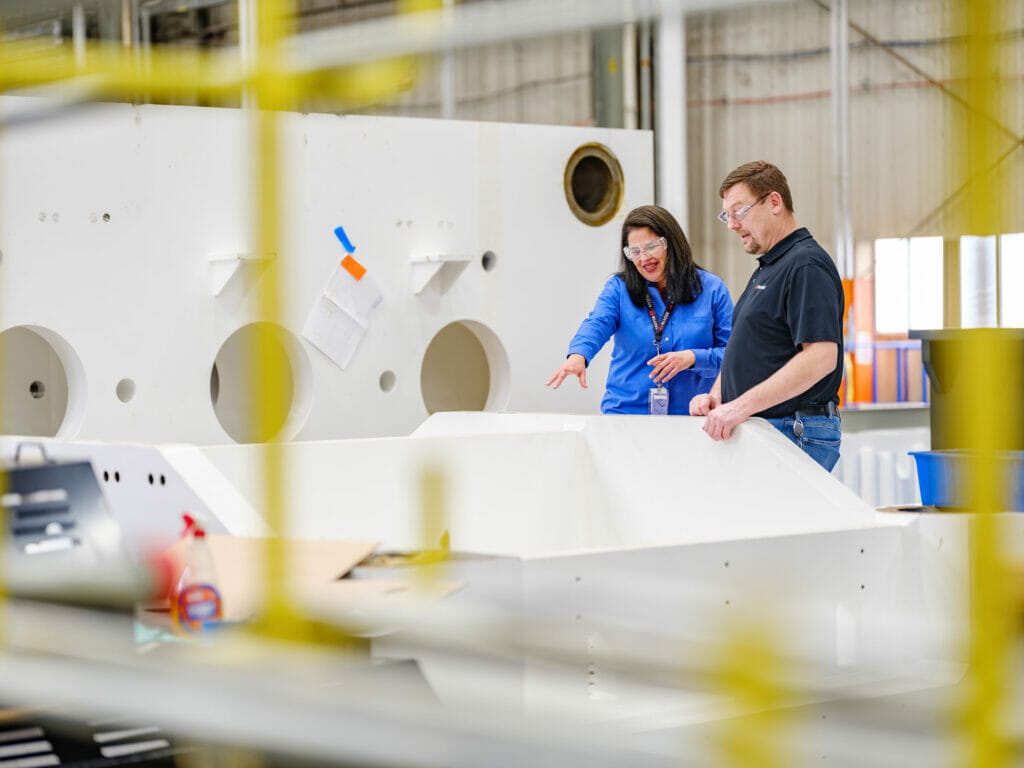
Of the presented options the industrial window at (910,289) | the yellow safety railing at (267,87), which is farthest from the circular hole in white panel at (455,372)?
the yellow safety railing at (267,87)

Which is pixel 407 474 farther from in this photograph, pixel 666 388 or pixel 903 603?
pixel 903 603

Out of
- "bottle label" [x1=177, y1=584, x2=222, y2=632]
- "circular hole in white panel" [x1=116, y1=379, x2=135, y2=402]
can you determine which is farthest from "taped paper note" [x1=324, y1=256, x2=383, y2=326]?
"bottle label" [x1=177, y1=584, x2=222, y2=632]

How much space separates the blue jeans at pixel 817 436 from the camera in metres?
4.02

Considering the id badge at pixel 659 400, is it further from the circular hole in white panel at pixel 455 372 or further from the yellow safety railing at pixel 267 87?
the yellow safety railing at pixel 267 87

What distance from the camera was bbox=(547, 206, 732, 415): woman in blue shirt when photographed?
485 centimetres

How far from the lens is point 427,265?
575cm

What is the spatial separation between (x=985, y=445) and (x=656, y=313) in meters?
3.82

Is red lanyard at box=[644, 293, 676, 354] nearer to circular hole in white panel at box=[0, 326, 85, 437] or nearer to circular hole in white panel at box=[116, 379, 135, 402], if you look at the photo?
circular hole in white panel at box=[116, 379, 135, 402]

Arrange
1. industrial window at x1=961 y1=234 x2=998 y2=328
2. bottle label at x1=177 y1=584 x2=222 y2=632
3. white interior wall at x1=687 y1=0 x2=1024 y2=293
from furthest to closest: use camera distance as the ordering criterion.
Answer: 1. white interior wall at x1=687 y1=0 x2=1024 y2=293
2. bottle label at x1=177 y1=584 x2=222 y2=632
3. industrial window at x1=961 y1=234 x2=998 y2=328

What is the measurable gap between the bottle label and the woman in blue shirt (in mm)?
2480

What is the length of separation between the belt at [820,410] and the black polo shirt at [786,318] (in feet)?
0.04

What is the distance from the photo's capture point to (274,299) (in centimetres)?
167

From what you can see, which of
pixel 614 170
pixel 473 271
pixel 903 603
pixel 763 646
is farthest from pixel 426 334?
pixel 763 646

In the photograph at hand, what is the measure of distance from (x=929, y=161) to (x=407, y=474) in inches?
262
